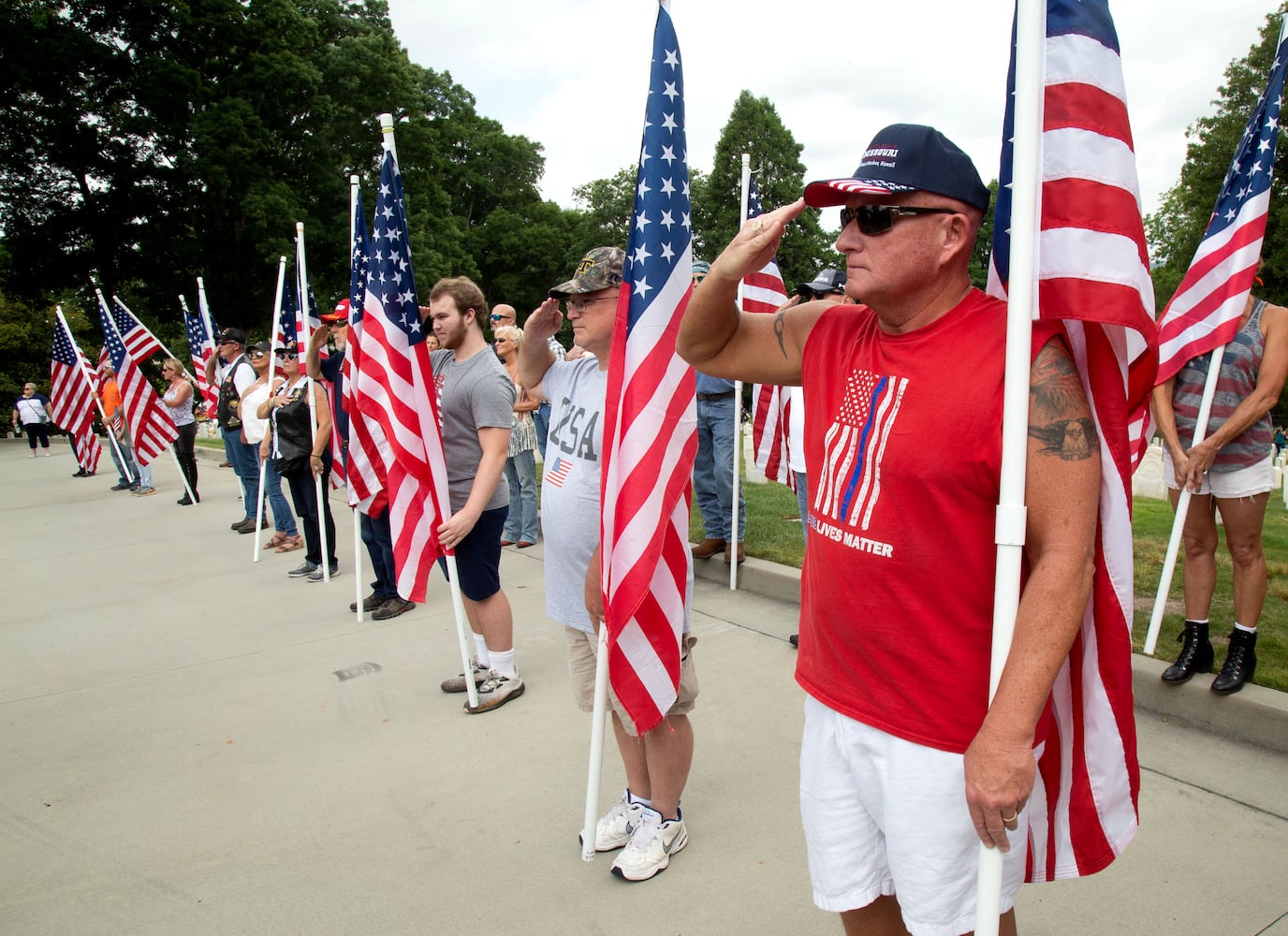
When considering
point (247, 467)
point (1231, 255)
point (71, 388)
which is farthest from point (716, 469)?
point (71, 388)

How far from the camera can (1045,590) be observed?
145 centimetres

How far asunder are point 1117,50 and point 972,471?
2.71 feet

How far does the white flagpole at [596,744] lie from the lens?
2.79 m

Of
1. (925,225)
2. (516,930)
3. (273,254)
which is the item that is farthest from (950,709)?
(273,254)

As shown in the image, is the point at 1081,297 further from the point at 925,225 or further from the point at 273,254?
the point at 273,254

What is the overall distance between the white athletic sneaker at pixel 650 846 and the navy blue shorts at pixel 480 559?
5.61 feet

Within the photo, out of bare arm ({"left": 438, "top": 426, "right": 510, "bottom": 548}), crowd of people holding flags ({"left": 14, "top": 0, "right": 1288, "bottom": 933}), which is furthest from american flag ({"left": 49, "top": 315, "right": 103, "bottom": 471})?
crowd of people holding flags ({"left": 14, "top": 0, "right": 1288, "bottom": 933})

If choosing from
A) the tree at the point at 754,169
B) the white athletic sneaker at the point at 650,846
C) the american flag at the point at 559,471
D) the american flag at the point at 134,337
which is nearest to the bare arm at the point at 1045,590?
the white athletic sneaker at the point at 650,846

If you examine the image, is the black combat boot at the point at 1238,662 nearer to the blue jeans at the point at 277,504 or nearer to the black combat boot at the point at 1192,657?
the black combat boot at the point at 1192,657

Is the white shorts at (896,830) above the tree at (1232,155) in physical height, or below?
below

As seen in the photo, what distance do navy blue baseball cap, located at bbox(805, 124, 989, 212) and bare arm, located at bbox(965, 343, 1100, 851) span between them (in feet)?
1.40

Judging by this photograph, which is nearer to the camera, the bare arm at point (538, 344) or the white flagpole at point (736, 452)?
the bare arm at point (538, 344)

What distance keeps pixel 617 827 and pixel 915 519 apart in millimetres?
2043

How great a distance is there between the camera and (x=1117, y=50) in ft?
4.97
